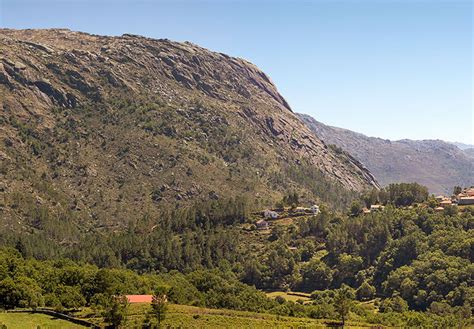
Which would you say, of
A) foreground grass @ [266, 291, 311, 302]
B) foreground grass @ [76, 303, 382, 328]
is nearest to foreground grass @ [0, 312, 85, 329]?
foreground grass @ [76, 303, 382, 328]

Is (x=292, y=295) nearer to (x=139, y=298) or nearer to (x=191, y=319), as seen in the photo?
(x=139, y=298)

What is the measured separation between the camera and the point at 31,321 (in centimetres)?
9762

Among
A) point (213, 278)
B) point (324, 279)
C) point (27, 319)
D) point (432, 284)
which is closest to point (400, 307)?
point (432, 284)

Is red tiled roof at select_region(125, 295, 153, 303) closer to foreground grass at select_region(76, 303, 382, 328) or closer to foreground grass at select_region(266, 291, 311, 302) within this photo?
foreground grass at select_region(76, 303, 382, 328)

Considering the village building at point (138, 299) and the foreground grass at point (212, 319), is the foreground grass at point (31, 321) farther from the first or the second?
the village building at point (138, 299)

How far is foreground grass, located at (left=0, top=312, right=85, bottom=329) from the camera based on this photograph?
9381 cm

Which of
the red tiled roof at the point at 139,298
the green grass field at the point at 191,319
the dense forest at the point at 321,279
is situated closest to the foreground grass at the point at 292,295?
the dense forest at the point at 321,279

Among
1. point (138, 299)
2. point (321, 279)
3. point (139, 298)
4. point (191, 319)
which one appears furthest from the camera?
point (321, 279)

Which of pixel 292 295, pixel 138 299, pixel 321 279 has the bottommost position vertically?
pixel 292 295

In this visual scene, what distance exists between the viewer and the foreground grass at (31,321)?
308 ft

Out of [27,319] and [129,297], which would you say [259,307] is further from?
[27,319]

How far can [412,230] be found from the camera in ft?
640

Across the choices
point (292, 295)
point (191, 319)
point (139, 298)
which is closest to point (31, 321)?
point (139, 298)

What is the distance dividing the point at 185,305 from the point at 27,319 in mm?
36402
